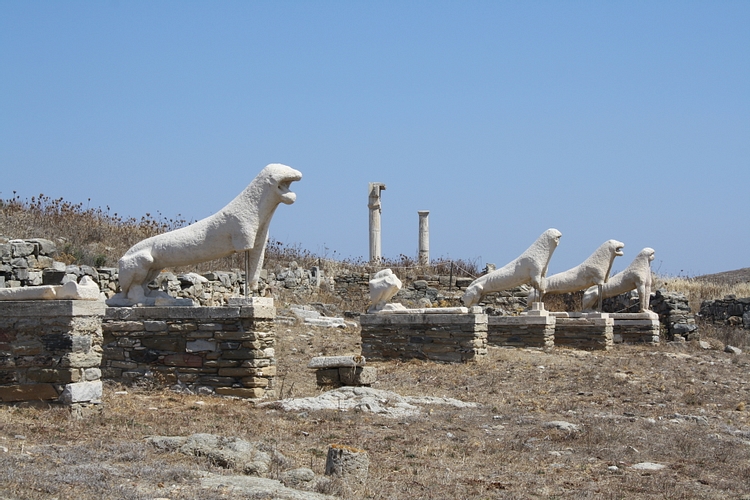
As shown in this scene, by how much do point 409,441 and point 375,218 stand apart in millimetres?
21803

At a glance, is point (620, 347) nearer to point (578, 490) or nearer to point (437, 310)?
point (437, 310)

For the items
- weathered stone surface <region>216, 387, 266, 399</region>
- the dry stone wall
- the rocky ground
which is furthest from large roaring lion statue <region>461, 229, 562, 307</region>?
the dry stone wall

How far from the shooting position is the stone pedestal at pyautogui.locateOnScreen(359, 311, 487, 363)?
13758 millimetres

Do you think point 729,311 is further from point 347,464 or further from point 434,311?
point 347,464

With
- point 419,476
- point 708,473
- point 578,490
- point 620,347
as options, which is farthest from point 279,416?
point 620,347

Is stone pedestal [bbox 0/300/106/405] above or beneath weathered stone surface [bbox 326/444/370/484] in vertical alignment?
above

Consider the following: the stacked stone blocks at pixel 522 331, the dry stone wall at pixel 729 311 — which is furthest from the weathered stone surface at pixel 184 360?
the dry stone wall at pixel 729 311

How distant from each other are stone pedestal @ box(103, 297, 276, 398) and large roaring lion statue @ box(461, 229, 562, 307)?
292 inches

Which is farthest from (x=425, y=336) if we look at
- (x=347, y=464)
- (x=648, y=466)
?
(x=347, y=464)

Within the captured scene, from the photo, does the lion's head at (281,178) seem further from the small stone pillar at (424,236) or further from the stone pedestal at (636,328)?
the small stone pillar at (424,236)

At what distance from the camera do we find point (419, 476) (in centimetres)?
618

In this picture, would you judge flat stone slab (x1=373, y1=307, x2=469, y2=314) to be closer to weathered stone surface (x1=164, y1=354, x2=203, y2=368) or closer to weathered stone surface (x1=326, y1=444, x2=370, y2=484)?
weathered stone surface (x1=164, y1=354, x2=203, y2=368)

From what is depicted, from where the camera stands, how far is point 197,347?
9.87 meters

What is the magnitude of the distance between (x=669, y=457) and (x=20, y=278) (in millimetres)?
11079
